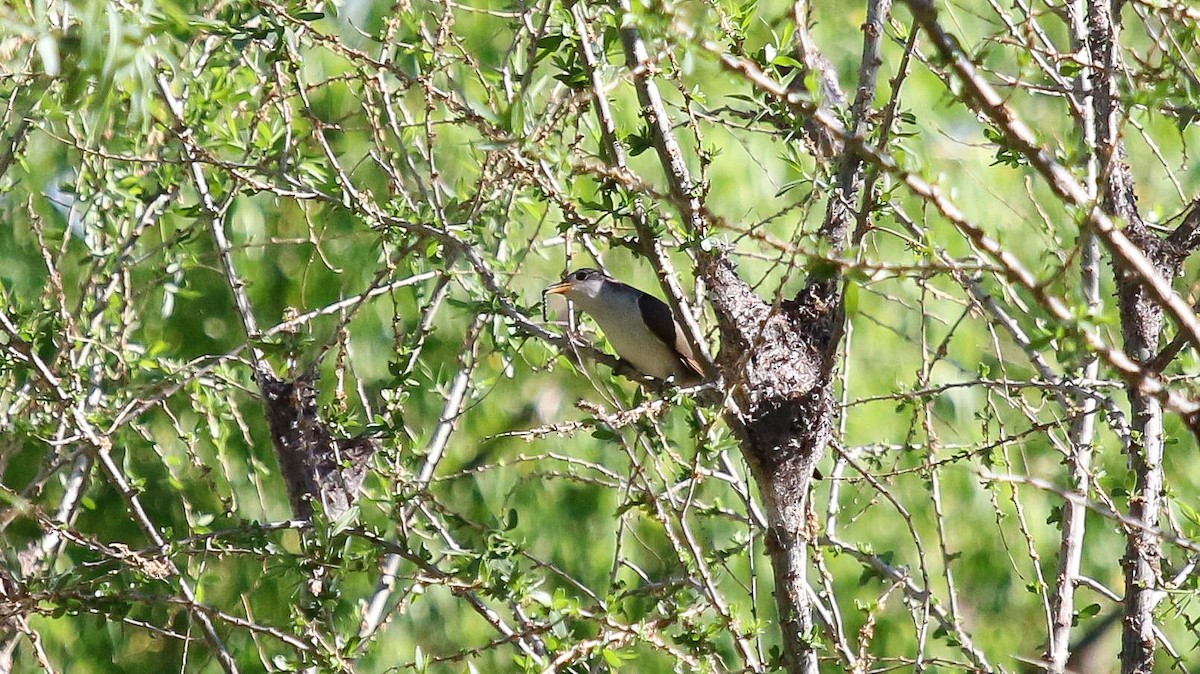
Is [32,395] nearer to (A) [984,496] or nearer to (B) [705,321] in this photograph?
(B) [705,321]

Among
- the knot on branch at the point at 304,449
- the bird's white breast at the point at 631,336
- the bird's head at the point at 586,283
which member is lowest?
the knot on branch at the point at 304,449

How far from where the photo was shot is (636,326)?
5344 mm

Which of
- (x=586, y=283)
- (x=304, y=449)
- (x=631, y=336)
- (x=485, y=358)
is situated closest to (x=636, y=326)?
(x=631, y=336)

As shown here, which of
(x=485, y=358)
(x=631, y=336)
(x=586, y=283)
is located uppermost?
(x=586, y=283)

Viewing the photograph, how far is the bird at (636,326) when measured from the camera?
208 inches

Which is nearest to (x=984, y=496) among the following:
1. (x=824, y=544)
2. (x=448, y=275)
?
(x=824, y=544)

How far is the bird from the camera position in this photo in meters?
5.28

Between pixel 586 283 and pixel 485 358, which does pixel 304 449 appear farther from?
pixel 586 283

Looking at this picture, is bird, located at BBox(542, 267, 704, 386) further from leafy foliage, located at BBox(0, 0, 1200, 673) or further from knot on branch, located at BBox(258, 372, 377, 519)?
knot on branch, located at BBox(258, 372, 377, 519)

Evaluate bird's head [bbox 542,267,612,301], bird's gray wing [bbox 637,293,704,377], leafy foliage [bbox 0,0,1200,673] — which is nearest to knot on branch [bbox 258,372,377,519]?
leafy foliage [bbox 0,0,1200,673]

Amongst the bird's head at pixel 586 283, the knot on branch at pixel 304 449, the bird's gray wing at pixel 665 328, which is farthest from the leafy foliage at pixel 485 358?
the bird's head at pixel 586 283

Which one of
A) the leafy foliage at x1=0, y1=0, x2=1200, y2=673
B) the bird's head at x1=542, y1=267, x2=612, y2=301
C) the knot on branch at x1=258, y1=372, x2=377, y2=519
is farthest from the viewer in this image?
the bird's head at x1=542, y1=267, x2=612, y2=301

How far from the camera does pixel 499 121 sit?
2.40 meters

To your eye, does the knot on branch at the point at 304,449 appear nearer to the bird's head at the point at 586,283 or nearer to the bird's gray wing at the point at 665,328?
the bird's head at the point at 586,283
